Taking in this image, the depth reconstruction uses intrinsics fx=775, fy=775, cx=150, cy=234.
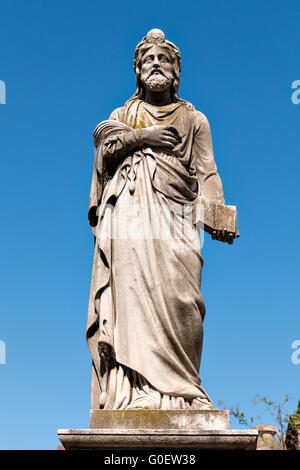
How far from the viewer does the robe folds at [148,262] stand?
8.39 metres

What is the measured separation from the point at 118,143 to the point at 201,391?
3155 millimetres

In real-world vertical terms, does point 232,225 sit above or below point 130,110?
below

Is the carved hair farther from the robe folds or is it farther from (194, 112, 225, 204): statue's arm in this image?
(194, 112, 225, 204): statue's arm

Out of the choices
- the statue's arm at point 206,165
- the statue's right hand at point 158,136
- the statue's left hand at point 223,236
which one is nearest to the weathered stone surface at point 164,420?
the statue's left hand at point 223,236

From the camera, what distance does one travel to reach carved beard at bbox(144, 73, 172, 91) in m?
10.1

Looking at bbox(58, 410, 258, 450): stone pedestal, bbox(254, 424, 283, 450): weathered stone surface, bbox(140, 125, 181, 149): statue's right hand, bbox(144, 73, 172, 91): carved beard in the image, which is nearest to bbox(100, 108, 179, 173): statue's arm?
bbox(140, 125, 181, 149): statue's right hand

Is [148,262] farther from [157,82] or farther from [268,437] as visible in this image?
[268,437]

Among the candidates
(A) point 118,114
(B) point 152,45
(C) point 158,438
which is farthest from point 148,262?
(B) point 152,45

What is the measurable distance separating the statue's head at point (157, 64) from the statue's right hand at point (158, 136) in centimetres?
78

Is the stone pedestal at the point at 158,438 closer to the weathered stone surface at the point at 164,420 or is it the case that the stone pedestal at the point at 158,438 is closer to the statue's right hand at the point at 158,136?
the weathered stone surface at the point at 164,420

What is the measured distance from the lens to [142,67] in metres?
10.2

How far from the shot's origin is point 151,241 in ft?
29.4
